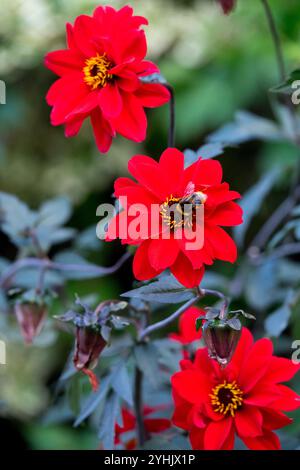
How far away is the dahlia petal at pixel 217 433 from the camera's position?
461 millimetres

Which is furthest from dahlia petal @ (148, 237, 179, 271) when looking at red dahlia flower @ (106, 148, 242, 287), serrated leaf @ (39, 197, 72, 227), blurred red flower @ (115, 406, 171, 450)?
serrated leaf @ (39, 197, 72, 227)

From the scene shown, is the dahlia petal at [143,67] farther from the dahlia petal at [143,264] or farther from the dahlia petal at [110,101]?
the dahlia petal at [143,264]

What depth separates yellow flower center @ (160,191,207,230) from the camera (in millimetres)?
443

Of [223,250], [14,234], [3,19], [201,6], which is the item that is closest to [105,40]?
[223,250]

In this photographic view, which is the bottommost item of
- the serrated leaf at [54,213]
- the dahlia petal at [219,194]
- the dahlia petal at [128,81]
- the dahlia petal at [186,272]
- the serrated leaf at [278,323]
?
the serrated leaf at [278,323]

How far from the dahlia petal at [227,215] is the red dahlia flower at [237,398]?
0.10 meters

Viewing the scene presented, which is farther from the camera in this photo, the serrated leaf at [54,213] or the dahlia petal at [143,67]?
the serrated leaf at [54,213]

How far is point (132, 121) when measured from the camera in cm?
48

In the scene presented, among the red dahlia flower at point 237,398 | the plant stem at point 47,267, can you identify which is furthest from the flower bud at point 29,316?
the red dahlia flower at point 237,398

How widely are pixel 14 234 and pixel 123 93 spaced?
0.27 meters

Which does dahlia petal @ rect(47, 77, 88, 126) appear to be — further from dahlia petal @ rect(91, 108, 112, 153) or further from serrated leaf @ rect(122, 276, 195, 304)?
serrated leaf @ rect(122, 276, 195, 304)

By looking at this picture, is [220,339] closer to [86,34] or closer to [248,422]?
[248,422]

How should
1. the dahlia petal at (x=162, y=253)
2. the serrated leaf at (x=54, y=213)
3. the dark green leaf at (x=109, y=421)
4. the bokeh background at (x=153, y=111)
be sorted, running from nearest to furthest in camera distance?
the dahlia petal at (x=162, y=253) → the dark green leaf at (x=109, y=421) → the serrated leaf at (x=54, y=213) → the bokeh background at (x=153, y=111)

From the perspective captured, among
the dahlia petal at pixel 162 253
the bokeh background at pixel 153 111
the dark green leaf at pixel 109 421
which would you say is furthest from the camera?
the bokeh background at pixel 153 111
